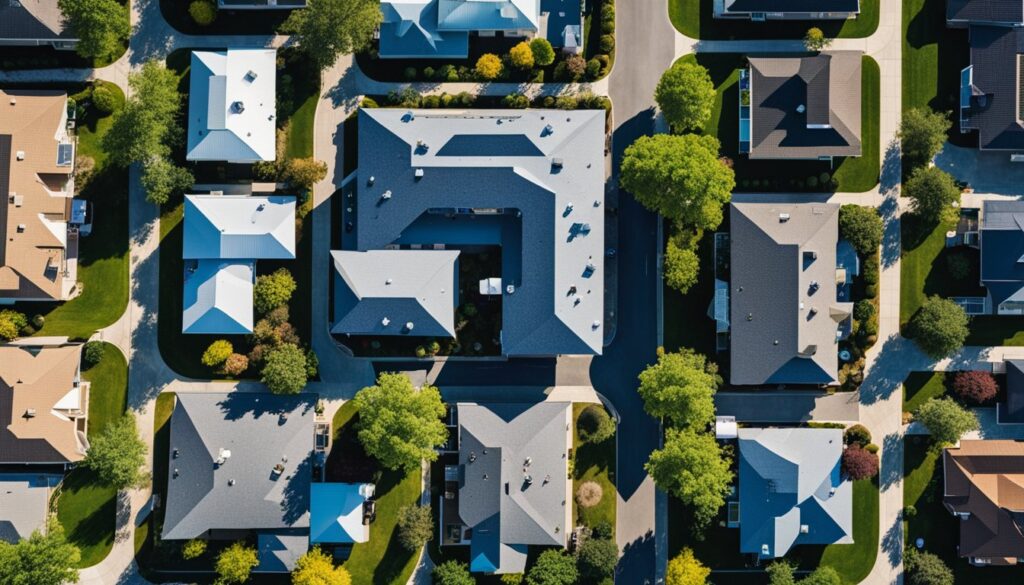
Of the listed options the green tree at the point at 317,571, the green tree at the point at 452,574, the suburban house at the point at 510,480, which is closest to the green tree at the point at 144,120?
the suburban house at the point at 510,480

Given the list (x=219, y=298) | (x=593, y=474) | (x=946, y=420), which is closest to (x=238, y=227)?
(x=219, y=298)

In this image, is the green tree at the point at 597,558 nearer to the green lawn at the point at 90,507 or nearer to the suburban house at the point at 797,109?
the suburban house at the point at 797,109

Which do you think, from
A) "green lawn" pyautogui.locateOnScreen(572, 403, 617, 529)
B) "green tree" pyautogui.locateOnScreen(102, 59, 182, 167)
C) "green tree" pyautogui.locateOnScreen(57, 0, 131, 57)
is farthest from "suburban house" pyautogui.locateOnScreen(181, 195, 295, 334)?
"green lawn" pyautogui.locateOnScreen(572, 403, 617, 529)

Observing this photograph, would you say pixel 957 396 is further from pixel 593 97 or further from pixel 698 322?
pixel 593 97

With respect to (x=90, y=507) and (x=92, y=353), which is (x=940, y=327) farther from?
(x=90, y=507)

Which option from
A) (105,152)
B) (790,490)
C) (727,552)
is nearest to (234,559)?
(105,152)

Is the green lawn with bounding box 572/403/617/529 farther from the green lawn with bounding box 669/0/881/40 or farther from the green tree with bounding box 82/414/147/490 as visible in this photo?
the green tree with bounding box 82/414/147/490
